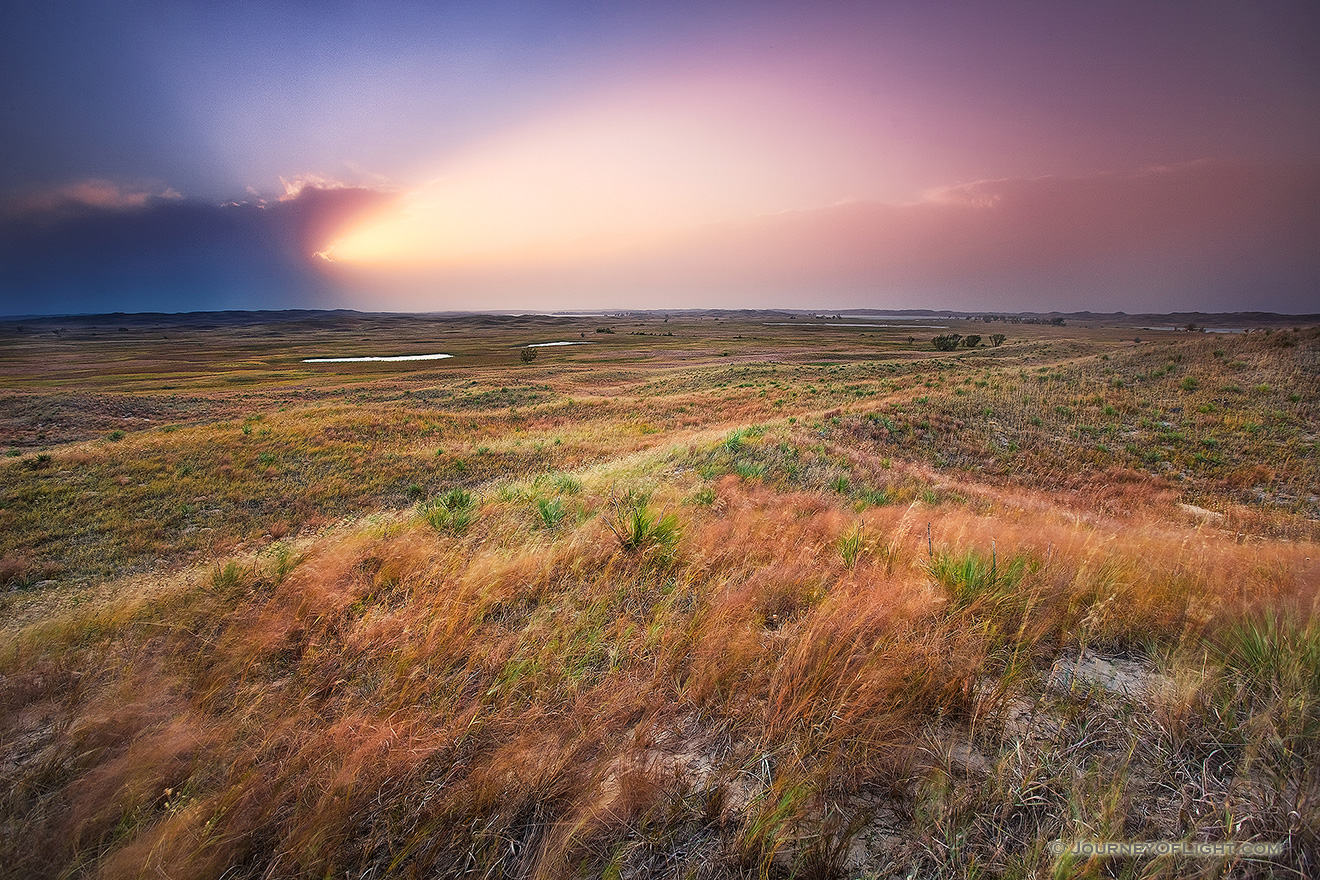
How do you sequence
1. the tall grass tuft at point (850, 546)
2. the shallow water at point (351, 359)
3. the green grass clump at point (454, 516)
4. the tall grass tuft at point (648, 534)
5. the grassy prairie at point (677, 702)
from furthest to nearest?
the shallow water at point (351, 359) → the green grass clump at point (454, 516) → the tall grass tuft at point (648, 534) → the tall grass tuft at point (850, 546) → the grassy prairie at point (677, 702)

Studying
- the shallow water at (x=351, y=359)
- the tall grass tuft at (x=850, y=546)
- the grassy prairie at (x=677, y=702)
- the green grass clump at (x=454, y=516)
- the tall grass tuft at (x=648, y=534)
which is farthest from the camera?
the shallow water at (x=351, y=359)

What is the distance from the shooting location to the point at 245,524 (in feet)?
36.3

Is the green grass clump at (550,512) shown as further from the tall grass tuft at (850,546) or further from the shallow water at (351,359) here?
the shallow water at (351,359)

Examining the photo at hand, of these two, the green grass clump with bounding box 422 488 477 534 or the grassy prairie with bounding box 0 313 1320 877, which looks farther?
the green grass clump with bounding box 422 488 477 534

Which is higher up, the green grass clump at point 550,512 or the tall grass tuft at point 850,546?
the tall grass tuft at point 850,546

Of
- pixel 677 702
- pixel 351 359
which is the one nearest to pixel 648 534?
pixel 677 702

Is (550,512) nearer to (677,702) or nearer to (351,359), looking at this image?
(677,702)

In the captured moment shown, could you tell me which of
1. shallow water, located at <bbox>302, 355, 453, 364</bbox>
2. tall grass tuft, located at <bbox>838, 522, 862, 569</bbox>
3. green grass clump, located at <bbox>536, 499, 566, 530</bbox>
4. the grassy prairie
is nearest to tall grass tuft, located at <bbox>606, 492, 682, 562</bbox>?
the grassy prairie

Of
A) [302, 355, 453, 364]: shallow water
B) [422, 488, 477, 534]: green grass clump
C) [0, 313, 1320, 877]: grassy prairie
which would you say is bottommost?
[422, 488, 477, 534]: green grass clump

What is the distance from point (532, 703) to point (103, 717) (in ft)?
6.96

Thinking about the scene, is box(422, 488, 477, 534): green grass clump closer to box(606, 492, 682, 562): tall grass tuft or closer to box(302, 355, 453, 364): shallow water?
box(606, 492, 682, 562): tall grass tuft

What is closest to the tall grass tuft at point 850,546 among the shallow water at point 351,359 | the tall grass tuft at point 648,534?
the tall grass tuft at point 648,534

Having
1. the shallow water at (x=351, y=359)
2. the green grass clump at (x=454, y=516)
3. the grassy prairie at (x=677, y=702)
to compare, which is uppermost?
the shallow water at (x=351, y=359)

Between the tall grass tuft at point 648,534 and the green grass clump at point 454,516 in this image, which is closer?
the tall grass tuft at point 648,534
